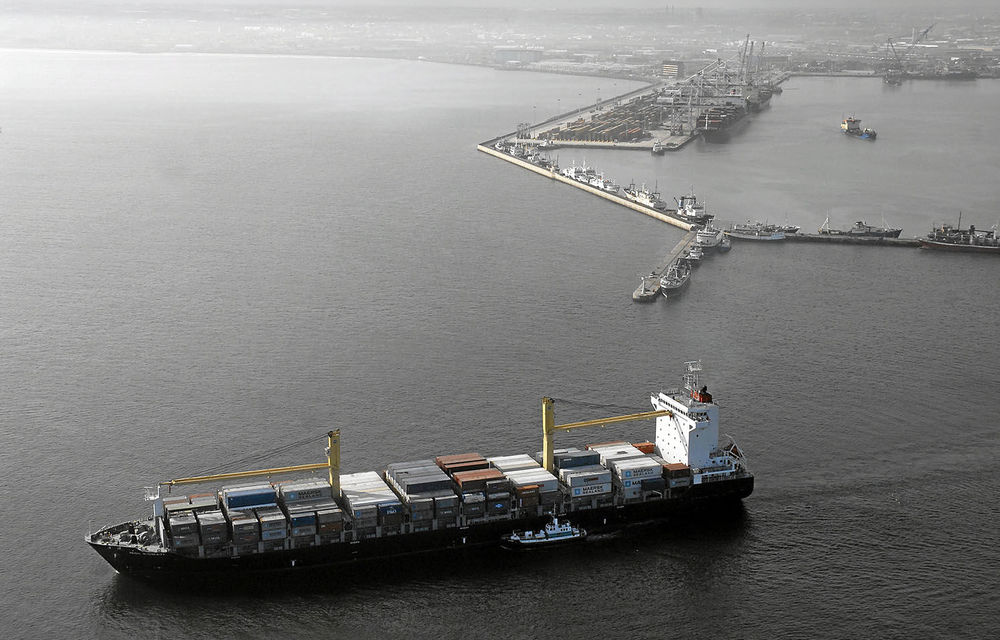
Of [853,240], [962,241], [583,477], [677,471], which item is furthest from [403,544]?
[962,241]

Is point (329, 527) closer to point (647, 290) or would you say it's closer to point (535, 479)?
point (535, 479)

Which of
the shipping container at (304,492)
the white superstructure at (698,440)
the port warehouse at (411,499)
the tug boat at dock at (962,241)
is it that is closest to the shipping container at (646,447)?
the white superstructure at (698,440)

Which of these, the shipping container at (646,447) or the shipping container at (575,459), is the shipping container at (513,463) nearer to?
the shipping container at (575,459)

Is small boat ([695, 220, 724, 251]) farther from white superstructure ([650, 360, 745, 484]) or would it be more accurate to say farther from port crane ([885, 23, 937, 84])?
port crane ([885, 23, 937, 84])

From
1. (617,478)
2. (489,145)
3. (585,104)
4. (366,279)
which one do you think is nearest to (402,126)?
(489,145)

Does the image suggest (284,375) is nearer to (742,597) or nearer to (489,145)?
(742,597)

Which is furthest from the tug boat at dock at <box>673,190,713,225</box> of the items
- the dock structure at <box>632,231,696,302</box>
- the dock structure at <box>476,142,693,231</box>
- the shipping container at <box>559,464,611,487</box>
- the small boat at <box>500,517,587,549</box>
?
the small boat at <box>500,517,587,549</box>
